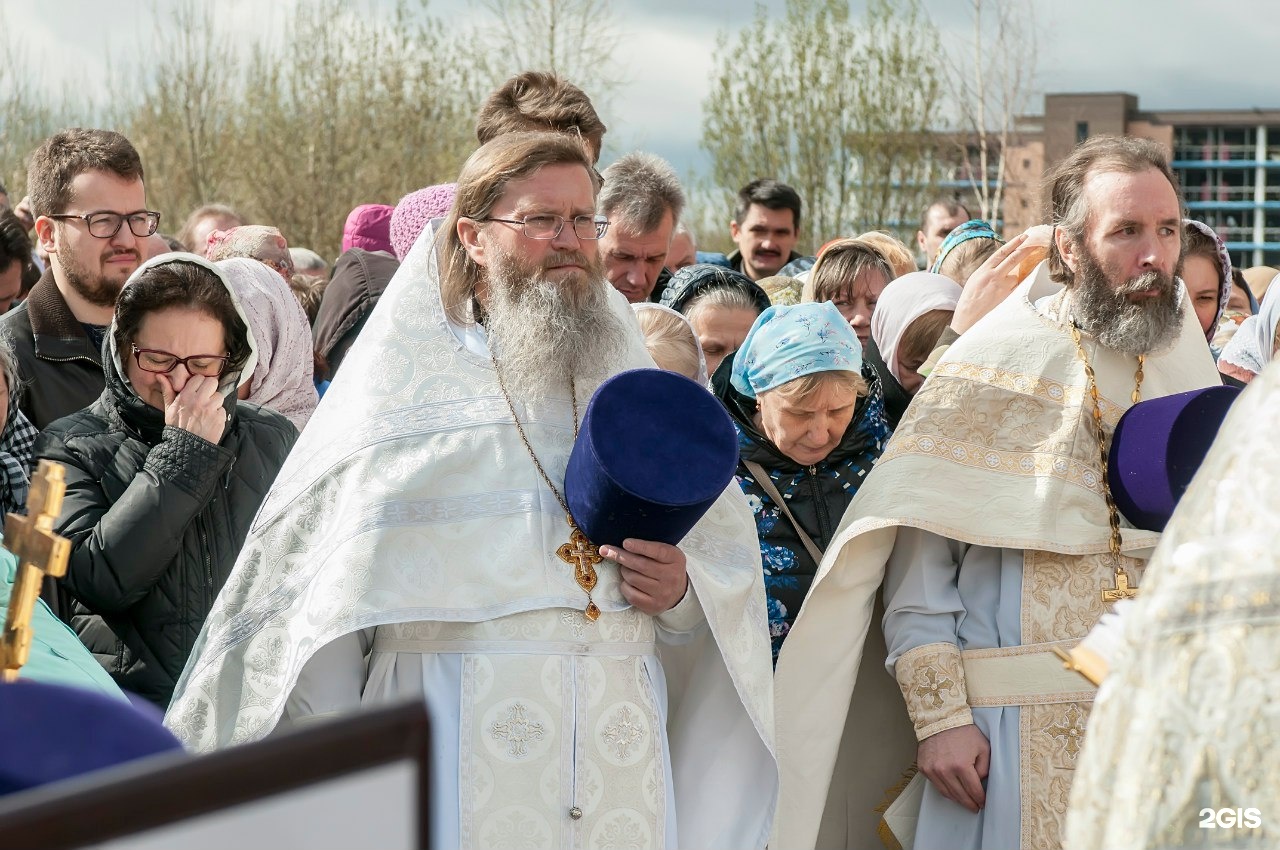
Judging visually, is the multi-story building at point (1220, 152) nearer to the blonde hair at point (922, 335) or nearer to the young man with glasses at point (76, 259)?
the blonde hair at point (922, 335)

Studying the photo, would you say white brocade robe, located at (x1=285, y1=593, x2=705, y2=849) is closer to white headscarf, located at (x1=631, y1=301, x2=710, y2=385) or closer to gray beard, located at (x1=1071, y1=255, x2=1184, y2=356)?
white headscarf, located at (x1=631, y1=301, x2=710, y2=385)

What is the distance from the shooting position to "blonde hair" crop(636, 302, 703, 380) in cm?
428

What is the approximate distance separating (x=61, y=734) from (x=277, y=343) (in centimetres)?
354

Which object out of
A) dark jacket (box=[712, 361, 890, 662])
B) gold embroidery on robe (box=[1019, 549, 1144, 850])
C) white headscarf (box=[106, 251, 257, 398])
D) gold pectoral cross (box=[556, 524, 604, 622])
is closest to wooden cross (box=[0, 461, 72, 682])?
gold pectoral cross (box=[556, 524, 604, 622])

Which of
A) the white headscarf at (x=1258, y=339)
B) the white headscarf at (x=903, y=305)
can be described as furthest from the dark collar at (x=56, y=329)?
the white headscarf at (x=1258, y=339)

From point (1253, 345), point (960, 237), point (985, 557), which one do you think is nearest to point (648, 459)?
point (985, 557)

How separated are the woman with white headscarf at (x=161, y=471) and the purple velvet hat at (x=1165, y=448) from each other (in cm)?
212

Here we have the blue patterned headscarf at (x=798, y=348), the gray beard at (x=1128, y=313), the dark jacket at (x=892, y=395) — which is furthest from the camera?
the dark jacket at (x=892, y=395)

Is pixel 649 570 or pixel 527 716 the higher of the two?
pixel 649 570

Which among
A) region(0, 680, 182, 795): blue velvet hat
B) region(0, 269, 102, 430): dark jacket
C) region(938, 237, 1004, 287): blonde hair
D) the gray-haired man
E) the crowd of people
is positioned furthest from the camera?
region(938, 237, 1004, 287): blonde hair

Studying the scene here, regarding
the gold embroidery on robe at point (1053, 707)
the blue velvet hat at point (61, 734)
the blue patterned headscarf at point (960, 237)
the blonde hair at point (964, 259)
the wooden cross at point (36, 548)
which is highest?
the blue patterned headscarf at point (960, 237)

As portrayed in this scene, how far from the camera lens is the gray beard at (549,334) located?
327cm

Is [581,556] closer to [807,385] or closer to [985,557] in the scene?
[807,385]

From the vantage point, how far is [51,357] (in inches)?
167
